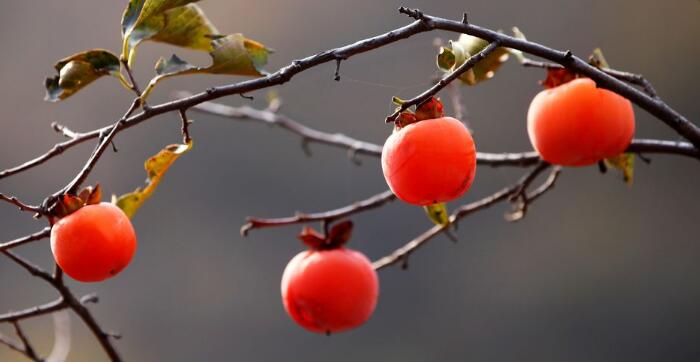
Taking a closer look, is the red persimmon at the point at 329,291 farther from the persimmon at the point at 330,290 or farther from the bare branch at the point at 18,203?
the bare branch at the point at 18,203

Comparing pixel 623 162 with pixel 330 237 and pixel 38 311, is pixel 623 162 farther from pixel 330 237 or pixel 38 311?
pixel 38 311

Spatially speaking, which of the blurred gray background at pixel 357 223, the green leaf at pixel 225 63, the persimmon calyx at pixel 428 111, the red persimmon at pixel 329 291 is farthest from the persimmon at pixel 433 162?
the blurred gray background at pixel 357 223

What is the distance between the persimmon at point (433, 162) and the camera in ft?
1.90

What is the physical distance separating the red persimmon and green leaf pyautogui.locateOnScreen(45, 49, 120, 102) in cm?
28

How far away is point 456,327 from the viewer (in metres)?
3.17

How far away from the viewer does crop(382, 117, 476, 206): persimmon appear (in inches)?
22.8

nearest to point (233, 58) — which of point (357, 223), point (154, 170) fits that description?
point (154, 170)

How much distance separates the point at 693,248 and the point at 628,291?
0.99ft

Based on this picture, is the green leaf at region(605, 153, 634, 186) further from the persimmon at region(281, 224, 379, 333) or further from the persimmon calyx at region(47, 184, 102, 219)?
the persimmon calyx at region(47, 184, 102, 219)

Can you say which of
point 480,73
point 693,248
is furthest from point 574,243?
point 480,73

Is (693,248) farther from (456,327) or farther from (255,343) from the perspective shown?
(255,343)

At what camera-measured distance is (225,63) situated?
631mm

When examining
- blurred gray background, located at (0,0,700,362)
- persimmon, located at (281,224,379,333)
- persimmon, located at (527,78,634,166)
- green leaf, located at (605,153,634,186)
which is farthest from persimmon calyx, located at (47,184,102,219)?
blurred gray background, located at (0,0,700,362)

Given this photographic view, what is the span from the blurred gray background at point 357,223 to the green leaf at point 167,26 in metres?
2.22
